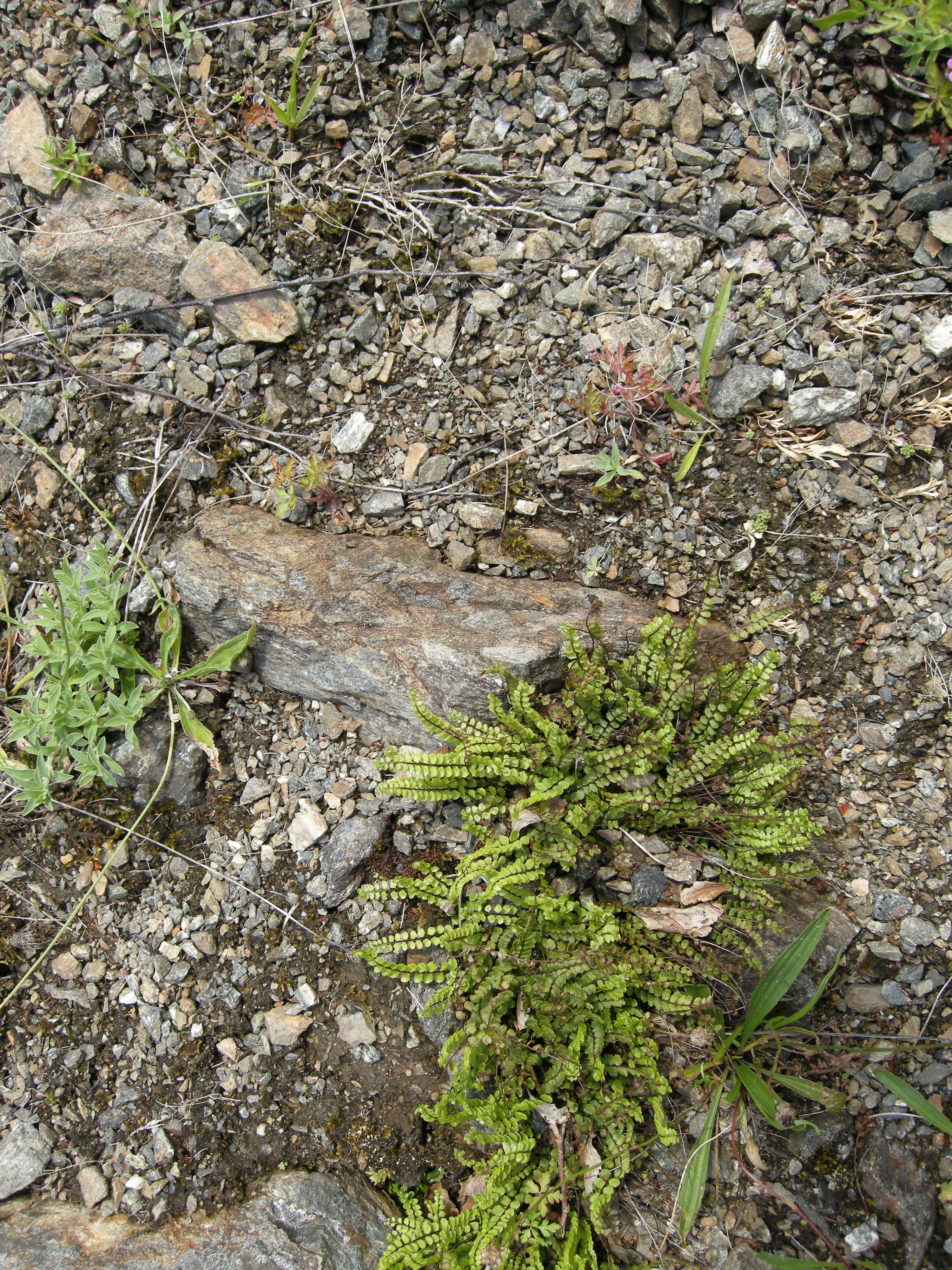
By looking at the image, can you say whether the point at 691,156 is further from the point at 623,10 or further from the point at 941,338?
the point at 941,338

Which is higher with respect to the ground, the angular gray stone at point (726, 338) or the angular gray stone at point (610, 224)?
the angular gray stone at point (610, 224)

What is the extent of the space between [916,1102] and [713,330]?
352 centimetres

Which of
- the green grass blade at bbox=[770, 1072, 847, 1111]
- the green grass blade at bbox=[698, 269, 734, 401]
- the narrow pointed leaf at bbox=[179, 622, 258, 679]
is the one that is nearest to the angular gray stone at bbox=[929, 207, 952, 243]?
the green grass blade at bbox=[698, 269, 734, 401]

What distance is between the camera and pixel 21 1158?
383 cm

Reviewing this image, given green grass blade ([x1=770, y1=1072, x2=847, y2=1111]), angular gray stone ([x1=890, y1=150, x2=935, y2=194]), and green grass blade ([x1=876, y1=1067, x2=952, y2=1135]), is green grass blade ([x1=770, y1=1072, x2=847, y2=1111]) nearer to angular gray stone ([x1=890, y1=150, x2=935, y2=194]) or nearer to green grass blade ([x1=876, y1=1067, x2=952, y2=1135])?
green grass blade ([x1=876, y1=1067, x2=952, y2=1135])

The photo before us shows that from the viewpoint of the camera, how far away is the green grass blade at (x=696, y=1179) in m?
3.45

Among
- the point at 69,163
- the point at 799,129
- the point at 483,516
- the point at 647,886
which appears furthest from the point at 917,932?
the point at 69,163

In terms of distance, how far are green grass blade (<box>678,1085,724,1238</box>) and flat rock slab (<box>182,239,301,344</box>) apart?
4.37 m

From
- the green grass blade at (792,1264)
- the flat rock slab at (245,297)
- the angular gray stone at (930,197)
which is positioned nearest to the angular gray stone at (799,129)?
the angular gray stone at (930,197)

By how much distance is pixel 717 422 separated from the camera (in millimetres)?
4098

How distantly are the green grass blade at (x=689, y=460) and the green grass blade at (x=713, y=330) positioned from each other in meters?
0.21

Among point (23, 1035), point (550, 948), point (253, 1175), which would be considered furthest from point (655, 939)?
point (23, 1035)

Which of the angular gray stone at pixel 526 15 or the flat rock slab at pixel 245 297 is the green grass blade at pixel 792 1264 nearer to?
the flat rock slab at pixel 245 297

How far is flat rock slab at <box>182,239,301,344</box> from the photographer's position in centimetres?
443
